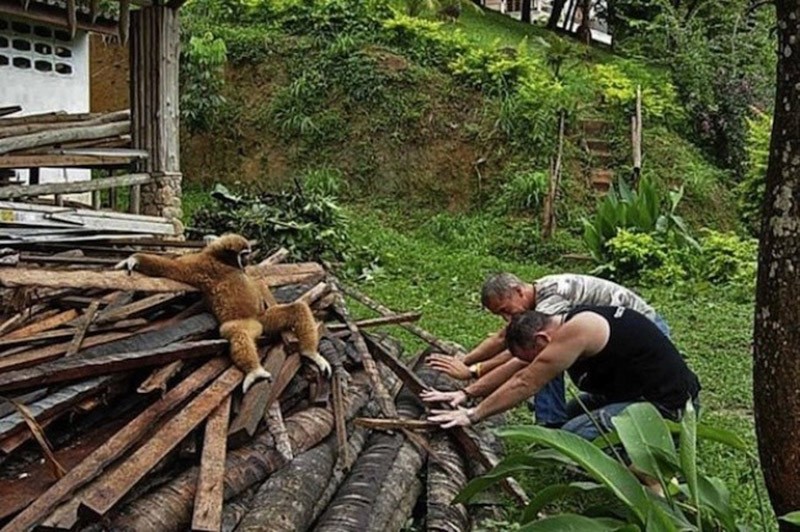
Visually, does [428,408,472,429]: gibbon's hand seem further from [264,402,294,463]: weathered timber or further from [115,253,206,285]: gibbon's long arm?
[115,253,206,285]: gibbon's long arm

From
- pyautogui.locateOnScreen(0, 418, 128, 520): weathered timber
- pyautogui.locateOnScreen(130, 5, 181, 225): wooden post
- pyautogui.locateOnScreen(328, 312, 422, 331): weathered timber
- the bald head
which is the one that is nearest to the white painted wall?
pyautogui.locateOnScreen(130, 5, 181, 225): wooden post

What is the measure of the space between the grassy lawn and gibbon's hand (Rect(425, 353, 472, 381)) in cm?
71

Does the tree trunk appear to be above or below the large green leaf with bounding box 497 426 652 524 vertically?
above

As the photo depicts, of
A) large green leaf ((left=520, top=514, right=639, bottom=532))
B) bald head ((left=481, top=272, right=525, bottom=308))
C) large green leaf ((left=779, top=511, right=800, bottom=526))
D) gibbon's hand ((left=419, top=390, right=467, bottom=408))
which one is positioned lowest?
gibbon's hand ((left=419, top=390, right=467, bottom=408))

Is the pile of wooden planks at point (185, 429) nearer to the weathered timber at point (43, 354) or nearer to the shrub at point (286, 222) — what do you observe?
the weathered timber at point (43, 354)

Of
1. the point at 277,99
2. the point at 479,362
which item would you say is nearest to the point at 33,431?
the point at 479,362

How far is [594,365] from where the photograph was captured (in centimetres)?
434

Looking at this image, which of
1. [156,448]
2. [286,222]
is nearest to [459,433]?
[156,448]

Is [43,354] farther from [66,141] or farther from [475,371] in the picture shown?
[66,141]

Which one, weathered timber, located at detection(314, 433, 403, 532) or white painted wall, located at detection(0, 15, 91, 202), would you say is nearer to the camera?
weathered timber, located at detection(314, 433, 403, 532)

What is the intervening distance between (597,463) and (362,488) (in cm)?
108

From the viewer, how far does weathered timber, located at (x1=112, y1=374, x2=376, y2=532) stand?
300 cm

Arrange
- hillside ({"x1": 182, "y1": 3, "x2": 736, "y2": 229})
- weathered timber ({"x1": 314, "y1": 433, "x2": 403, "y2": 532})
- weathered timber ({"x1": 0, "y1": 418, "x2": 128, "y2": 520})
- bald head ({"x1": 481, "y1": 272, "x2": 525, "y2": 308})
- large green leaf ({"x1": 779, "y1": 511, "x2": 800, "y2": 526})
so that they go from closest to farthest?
large green leaf ({"x1": 779, "y1": 511, "x2": 800, "y2": 526})
weathered timber ({"x1": 0, "y1": 418, "x2": 128, "y2": 520})
weathered timber ({"x1": 314, "y1": 433, "x2": 403, "y2": 532})
bald head ({"x1": 481, "y1": 272, "x2": 525, "y2": 308})
hillside ({"x1": 182, "y1": 3, "x2": 736, "y2": 229})

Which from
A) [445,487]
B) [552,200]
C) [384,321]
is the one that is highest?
[552,200]
